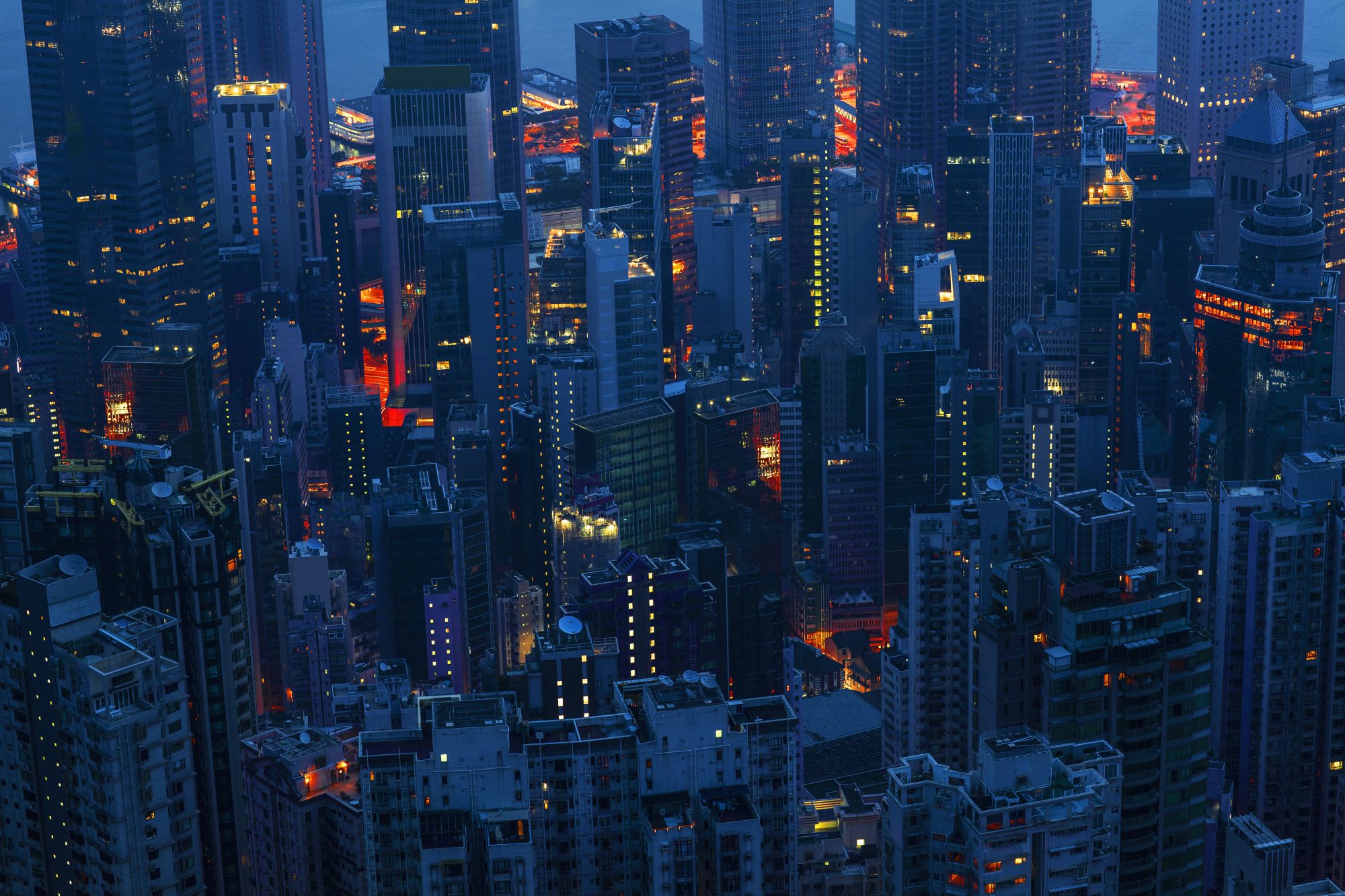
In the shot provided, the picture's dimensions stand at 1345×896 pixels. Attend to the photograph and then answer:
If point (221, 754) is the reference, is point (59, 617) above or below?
above

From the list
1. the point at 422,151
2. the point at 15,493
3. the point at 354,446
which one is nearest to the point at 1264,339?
the point at 354,446

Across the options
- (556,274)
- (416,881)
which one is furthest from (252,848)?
(556,274)

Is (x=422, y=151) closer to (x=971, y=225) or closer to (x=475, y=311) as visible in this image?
(x=475, y=311)

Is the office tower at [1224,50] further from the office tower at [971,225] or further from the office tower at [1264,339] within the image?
the office tower at [1264,339]

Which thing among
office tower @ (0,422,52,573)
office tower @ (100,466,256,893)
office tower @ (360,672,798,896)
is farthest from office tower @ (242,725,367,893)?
office tower @ (360,672,798,896)

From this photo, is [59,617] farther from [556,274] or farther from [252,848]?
[556,274]

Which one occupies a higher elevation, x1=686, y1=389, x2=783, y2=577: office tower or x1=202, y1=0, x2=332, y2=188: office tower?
x1=202, y1=0, x2=332, y2=188: office tower

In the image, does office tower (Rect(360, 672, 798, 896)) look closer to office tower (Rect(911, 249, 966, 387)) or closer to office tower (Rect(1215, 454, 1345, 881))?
office tower (Rect(1215, 454, 1345, 881))
